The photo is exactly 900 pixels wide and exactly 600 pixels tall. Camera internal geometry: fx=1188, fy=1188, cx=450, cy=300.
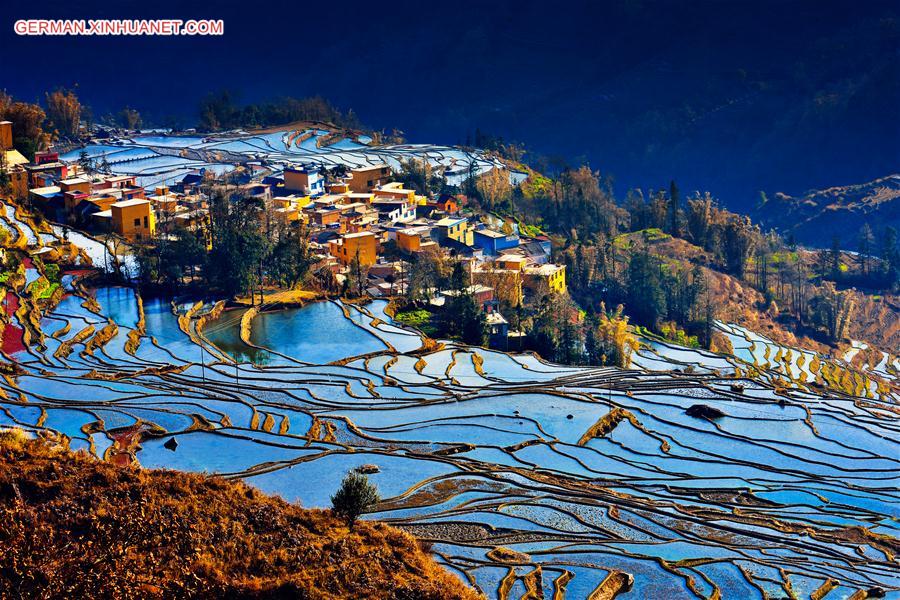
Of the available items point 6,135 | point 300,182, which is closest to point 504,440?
point 300,182

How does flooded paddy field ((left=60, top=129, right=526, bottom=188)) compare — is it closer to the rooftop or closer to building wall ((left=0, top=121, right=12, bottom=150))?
building wall ((left=0, top=121, right=12, bottom=150))

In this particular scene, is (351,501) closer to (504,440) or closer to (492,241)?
(504,440)

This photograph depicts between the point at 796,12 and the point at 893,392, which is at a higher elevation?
the point at 796,12

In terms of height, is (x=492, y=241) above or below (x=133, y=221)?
below

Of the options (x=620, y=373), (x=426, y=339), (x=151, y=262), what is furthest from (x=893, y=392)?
(x=151, y=262)

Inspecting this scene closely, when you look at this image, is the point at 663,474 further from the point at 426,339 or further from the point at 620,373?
the point at 426,339
